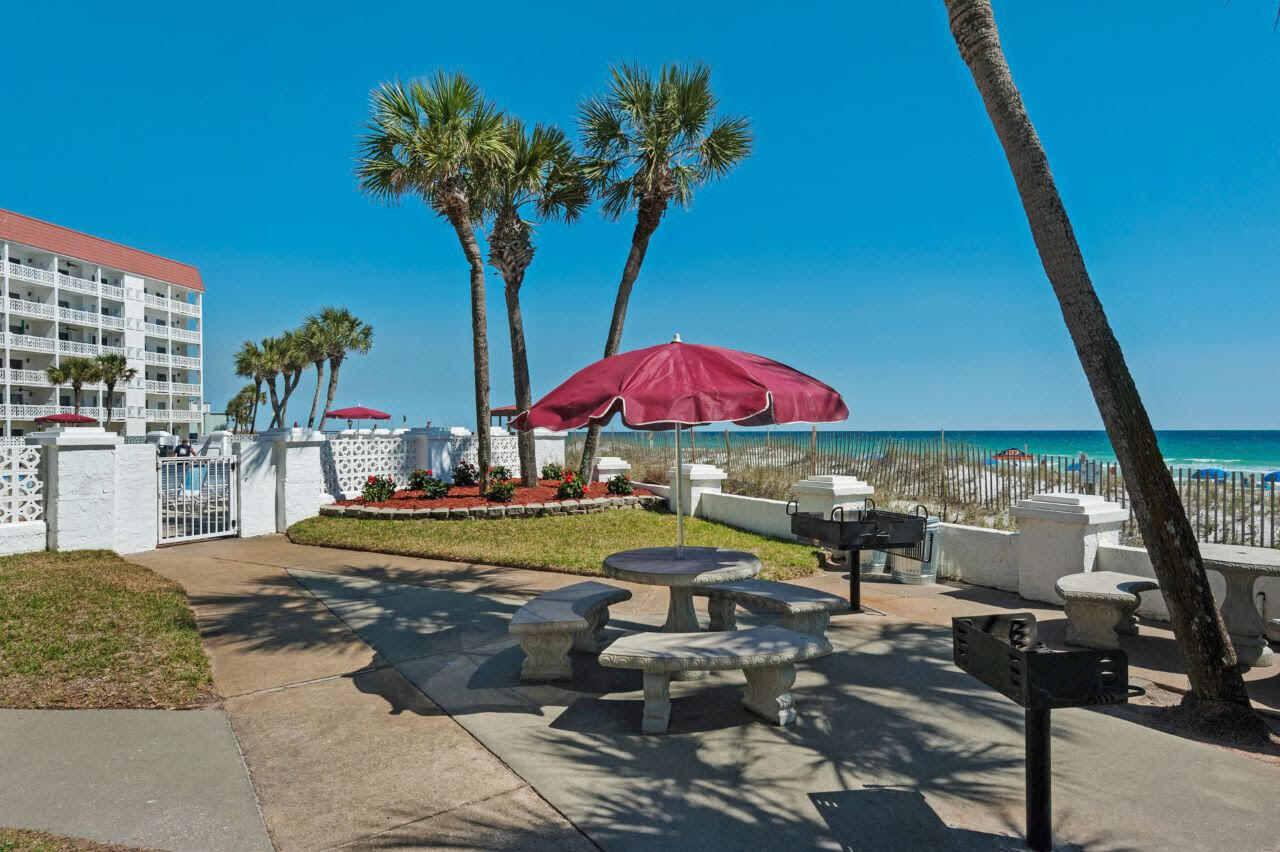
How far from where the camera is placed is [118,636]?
18.4 feet

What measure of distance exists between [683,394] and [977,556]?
224 inches

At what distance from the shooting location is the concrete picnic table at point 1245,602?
15.9 ft

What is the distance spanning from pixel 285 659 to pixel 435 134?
11565 mm

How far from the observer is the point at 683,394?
4316 mm

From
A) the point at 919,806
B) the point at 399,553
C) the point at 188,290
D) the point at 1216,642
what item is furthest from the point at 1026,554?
the point at 188,290

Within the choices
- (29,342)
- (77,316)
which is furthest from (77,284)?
(29,342)

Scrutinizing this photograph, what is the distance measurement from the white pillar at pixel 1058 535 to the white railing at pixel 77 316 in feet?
210

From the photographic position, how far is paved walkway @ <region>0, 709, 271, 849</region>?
9.92ft

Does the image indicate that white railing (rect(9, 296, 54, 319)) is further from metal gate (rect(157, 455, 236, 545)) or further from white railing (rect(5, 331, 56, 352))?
metal gate (rect(157, 455, 236, 545))

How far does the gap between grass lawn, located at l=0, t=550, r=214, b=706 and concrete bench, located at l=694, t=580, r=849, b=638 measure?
3.87 metres

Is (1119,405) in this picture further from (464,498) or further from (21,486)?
(21,486)

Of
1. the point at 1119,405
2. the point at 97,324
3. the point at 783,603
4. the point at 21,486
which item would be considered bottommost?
the point at 783,603

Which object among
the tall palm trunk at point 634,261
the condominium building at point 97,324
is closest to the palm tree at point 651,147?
the tall palm trunk at point 634,261

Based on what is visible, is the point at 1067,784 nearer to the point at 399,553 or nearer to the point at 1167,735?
the point at 1167,735
